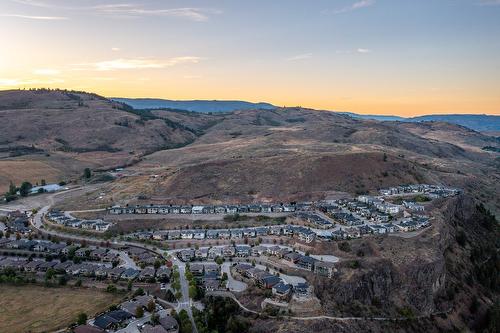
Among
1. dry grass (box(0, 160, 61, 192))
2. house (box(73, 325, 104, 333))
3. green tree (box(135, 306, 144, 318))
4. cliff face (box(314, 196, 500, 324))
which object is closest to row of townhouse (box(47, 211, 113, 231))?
green tree (box(135, 306, 144, 318))

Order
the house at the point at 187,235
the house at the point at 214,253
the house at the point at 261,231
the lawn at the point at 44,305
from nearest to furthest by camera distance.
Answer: the lawn at the point at 44,305 < the house at the point at 214,253 < the house at the point at 261,231 < the house at the point at 187,235

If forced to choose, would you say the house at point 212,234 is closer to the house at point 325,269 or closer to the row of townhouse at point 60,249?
the row of townhouse at point 60,249

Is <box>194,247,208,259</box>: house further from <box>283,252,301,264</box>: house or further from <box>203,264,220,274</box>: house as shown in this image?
<box>283,252,301,264</box>: house

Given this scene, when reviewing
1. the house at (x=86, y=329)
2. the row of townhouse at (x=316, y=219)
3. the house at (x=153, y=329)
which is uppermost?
the row of townhouse at (x=316, y=219)

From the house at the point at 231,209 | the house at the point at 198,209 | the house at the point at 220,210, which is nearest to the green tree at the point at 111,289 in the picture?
the house at the point at 198,209

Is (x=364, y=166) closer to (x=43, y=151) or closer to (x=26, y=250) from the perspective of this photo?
(x=26, y=250)

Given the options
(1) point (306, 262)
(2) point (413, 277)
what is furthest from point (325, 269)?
(2) point (413, 277)

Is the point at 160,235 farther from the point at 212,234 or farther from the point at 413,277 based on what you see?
the point at 413,277
